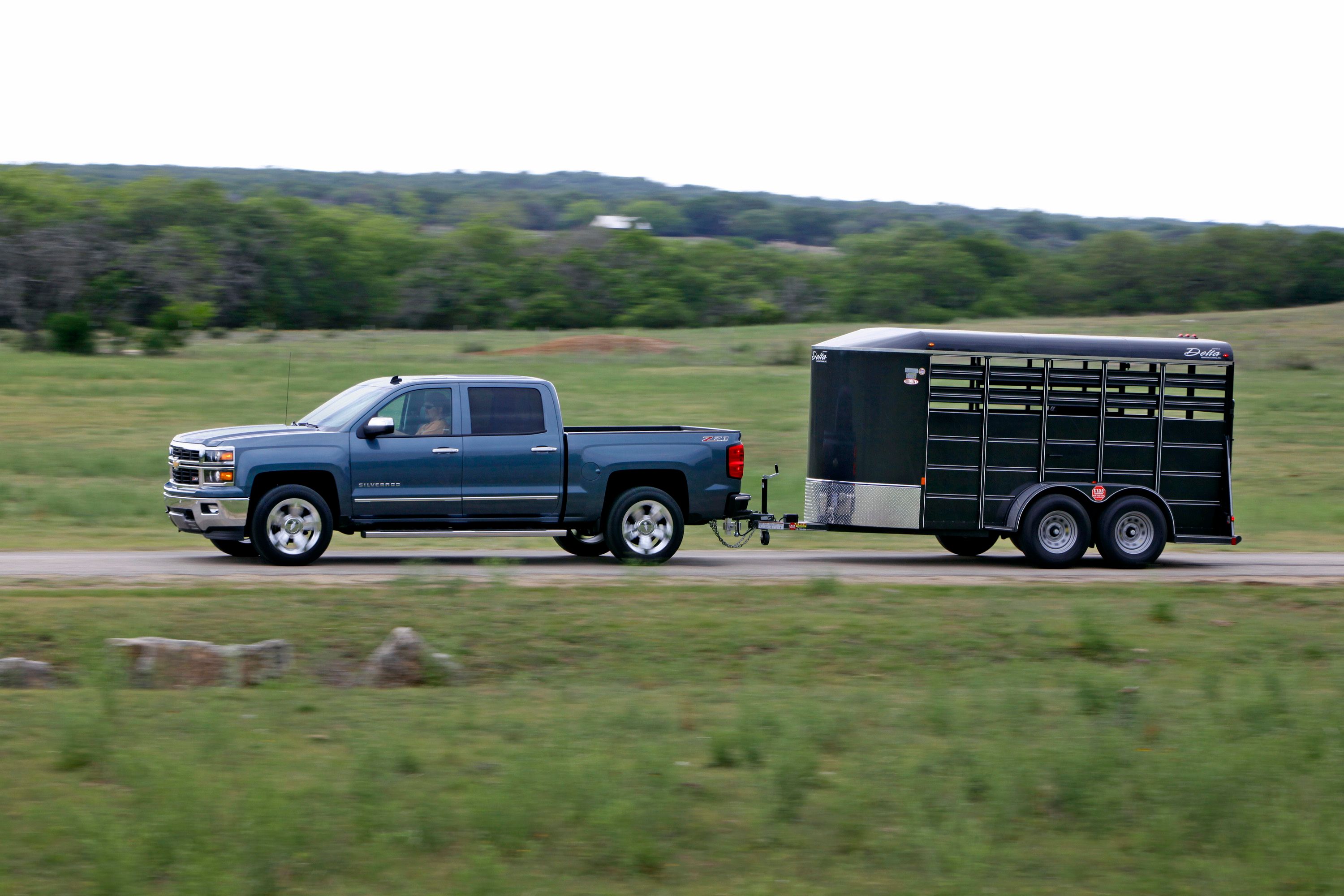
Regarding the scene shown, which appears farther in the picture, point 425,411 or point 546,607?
point 425,411

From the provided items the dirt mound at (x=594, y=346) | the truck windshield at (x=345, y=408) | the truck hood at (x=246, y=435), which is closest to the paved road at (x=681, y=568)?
the truck hood at (x=246, y=435)

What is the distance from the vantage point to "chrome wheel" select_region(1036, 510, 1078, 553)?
16.5 metres

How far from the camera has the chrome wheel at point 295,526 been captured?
14312mm

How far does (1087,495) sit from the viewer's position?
54.2 feet

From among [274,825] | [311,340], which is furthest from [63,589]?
[311,340]

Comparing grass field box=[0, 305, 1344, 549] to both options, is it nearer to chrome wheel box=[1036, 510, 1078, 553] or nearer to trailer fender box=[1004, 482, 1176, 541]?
chrome wheel box=[1036, 510, 1078, 553]

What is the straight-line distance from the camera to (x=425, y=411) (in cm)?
1476

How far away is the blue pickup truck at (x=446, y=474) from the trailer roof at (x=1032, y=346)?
6.91 ft

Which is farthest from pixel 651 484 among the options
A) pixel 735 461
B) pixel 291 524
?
pixel 291 524

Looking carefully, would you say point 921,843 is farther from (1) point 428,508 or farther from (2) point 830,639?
(1) point 428,508

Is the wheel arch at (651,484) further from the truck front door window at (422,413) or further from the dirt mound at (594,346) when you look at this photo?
the dirt mound at (594,346)

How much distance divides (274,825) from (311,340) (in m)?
53.9

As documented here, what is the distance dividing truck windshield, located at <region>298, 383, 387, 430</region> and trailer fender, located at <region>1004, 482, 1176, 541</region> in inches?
283

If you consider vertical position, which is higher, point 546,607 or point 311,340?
point 311,340
